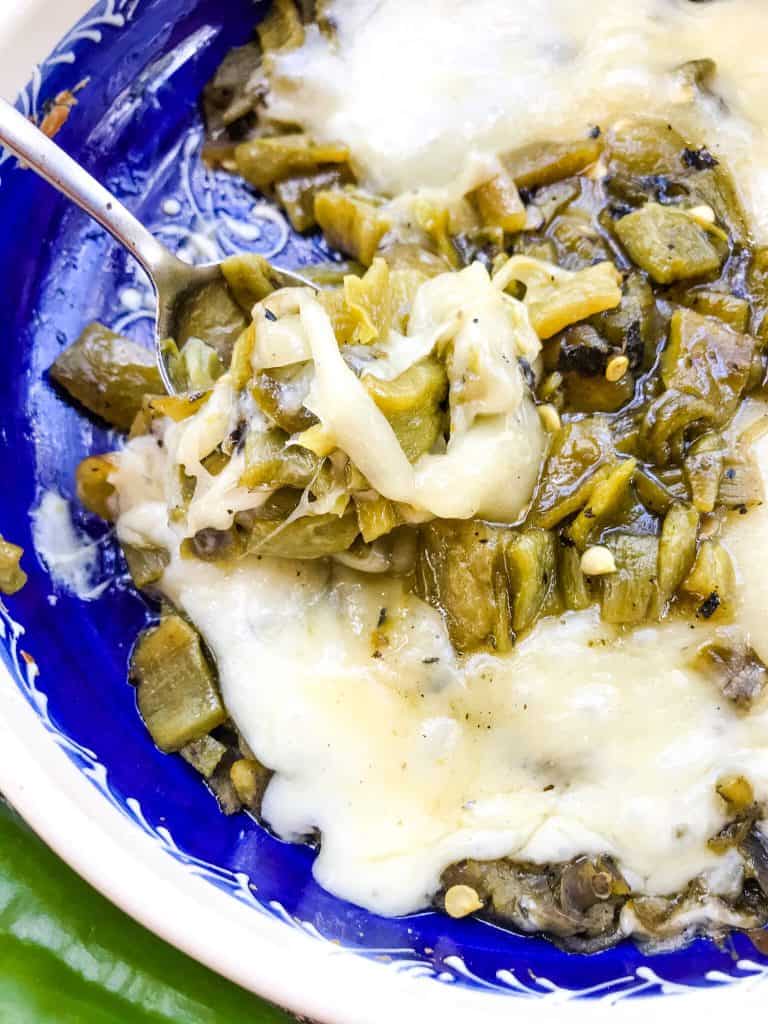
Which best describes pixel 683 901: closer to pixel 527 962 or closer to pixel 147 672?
pixel 527 962

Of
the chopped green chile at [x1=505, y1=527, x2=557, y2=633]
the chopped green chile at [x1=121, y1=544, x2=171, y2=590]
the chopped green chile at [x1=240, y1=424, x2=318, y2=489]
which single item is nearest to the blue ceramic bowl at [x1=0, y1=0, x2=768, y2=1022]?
the chopped green chile at [x1=121, y1=544, x2=171, y2=590]

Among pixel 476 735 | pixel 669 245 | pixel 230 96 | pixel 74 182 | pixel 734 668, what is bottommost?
pixel 734 668

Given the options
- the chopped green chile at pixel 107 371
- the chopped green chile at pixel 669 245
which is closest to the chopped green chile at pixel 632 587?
the chopped green chile at pixel 669 245

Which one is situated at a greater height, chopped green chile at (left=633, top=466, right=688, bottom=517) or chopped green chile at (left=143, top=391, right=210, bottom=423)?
chopped green chile at (left=143, top=391, right=210, bottom=423)

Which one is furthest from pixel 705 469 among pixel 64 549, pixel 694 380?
pixel 64 549

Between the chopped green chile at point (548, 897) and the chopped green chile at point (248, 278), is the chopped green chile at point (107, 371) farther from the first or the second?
the chopped green chile at point (548, 897)

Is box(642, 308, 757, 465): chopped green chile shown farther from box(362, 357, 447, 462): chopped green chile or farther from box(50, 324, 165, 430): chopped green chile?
box(50, 324, 165, 430): chopped green chile

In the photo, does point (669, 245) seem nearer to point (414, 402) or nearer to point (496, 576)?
point (414, 402)
